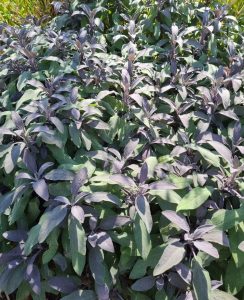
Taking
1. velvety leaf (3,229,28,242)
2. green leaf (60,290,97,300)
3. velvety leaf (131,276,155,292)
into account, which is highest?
velvety leaf (3,229,28,242)

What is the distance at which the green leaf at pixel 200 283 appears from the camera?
1475mm

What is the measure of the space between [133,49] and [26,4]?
216 centimetres

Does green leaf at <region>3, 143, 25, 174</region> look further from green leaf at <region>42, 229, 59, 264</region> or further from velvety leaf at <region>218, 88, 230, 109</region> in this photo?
velvety leaf at <region>218, 88, 230, 109</region>

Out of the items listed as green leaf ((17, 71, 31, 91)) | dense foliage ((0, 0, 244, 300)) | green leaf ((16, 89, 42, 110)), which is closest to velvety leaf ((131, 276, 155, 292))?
dense foliage ((0, 0, 244, 300))

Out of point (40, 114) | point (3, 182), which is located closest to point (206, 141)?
point (40, 114)

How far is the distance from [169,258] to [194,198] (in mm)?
273

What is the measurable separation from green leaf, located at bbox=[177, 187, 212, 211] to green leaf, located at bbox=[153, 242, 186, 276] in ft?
0.51

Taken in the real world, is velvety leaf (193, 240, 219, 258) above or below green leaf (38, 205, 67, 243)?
below

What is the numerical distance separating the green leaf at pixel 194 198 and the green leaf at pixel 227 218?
3.3 inches

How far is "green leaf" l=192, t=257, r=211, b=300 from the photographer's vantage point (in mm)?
1475

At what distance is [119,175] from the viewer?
1.64 metres

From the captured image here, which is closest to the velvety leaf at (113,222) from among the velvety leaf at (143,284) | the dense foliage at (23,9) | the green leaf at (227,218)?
the velvety leaf at (143,284)

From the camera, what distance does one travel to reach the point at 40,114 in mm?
1939

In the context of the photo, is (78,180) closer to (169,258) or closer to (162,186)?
(162,186)
